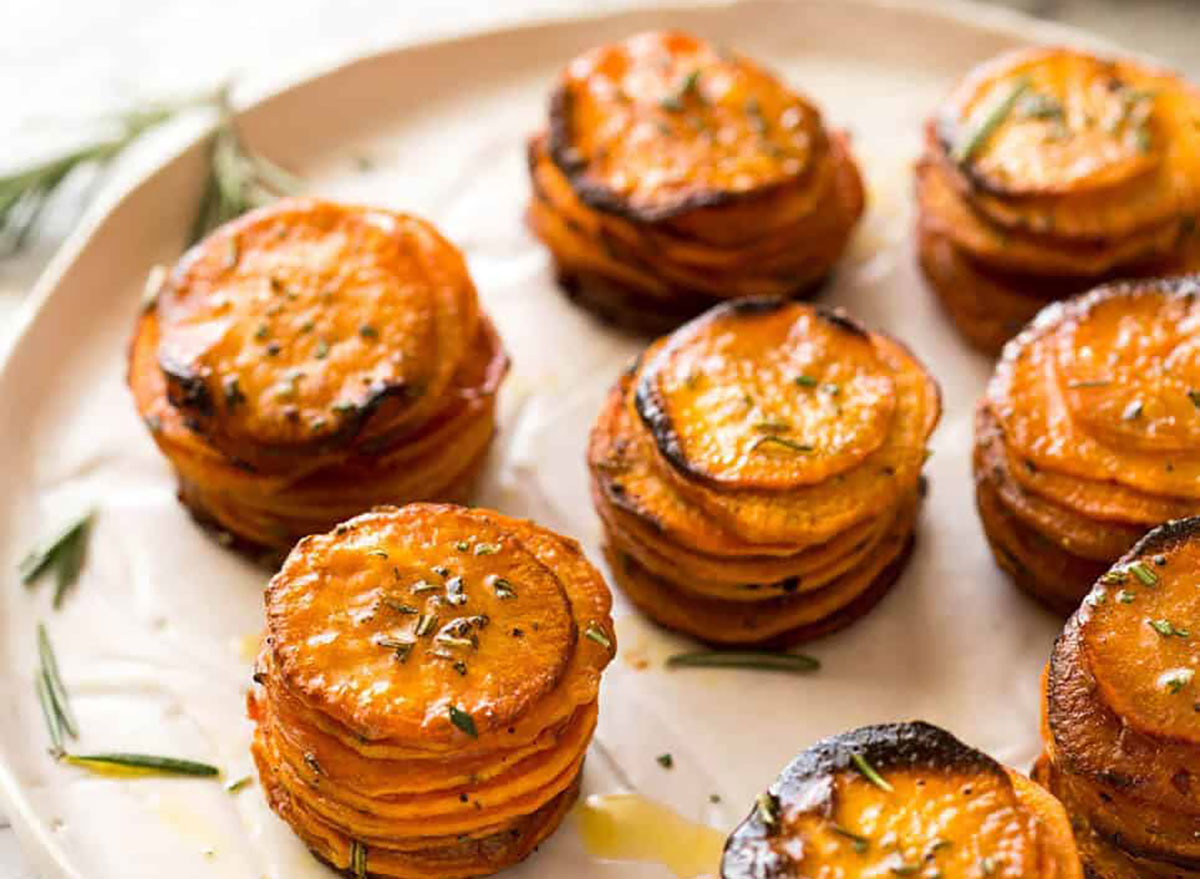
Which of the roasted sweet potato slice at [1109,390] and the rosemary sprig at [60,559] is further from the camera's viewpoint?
the rosemary sprig at [60,559]

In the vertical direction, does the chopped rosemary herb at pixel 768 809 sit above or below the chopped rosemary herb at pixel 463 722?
below

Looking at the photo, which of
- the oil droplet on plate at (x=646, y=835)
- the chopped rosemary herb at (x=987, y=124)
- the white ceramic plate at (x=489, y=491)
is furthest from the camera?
the chopped rosemary herb at (x=987, y=124)

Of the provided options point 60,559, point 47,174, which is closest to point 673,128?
point 60,559

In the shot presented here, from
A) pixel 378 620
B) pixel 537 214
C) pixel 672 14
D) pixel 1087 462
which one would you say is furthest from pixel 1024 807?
pixel 672 14

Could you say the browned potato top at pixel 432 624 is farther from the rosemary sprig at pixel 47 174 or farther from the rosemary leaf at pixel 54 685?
the rosemary sprig at pixel 47 174

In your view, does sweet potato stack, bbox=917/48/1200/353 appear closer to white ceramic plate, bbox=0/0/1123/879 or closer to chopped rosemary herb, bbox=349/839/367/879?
white ceramic plate, bbox=0/0/1123/879

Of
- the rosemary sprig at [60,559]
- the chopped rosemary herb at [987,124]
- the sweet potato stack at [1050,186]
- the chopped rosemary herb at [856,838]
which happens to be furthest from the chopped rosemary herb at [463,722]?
the chopped rosemary herb at [987,124]

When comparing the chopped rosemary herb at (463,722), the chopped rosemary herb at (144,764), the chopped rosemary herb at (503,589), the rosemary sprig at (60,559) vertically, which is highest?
the chopped rosemary herb at (503,589)
